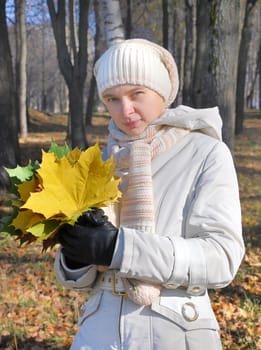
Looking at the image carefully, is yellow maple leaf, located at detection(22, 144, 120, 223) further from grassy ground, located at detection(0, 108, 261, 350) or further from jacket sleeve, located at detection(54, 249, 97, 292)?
grassy ground, located at detection(0, 108, 261, 350)

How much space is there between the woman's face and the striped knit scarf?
0.12ft

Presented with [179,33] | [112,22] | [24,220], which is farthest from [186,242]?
[179,33]

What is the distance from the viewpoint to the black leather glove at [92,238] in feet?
5.02

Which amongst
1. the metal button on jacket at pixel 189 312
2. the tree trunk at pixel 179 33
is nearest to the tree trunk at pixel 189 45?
the tree trunk at pixel 179 33

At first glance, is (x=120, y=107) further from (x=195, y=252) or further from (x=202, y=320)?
(x=202, y=320)

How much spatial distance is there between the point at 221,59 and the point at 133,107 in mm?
3555

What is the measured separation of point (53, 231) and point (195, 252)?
17.5 inches

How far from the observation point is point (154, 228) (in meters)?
1.64

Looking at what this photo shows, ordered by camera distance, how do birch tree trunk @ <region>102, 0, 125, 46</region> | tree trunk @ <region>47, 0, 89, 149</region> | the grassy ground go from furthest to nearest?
tree trunk @ <region>47, 0, 89, 149</region>, birch tree trunk @ <region>102, 0, 125, 46</region>, the grassy ground

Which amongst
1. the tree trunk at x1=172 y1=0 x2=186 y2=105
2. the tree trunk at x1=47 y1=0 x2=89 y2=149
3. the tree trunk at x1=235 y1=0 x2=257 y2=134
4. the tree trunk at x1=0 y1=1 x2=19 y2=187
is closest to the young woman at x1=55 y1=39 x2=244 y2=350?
the tree trunk at x1=0 y1=1 x2=19 y2=187

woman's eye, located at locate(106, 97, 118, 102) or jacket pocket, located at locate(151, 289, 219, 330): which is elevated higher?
woman's eye, located at locate(106, 97, 118, 102)

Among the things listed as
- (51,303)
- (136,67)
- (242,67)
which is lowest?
(51,303)

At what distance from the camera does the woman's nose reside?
1.76 metres

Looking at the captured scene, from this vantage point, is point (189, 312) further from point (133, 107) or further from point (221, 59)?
point (221, 59)
